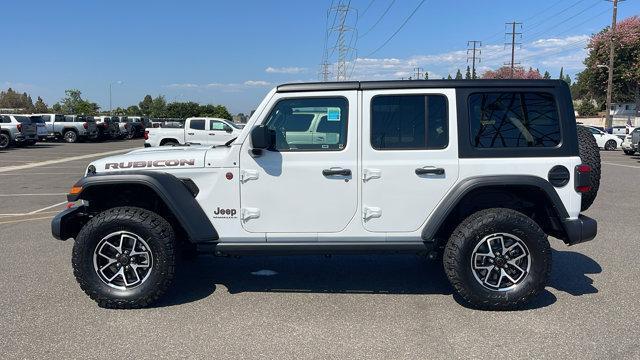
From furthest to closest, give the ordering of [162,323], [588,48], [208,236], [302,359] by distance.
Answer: [588,48]
[208,236]
[162,323]
[302,359]

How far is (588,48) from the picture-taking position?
60750mm

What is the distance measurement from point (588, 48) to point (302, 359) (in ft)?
223

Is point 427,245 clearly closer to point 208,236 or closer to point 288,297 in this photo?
point 288,297

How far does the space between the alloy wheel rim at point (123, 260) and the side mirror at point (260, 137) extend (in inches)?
53.0

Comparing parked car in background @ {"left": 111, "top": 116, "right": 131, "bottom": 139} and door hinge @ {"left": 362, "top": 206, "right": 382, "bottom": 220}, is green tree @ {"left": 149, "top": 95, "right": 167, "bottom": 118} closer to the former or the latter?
parked car in background @ {"left": 111, "top": 116, "right": 131, "bottom": 139}

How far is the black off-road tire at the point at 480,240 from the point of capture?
14.1 feet

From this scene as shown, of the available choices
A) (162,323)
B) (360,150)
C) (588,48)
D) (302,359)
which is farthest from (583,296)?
(588,48)

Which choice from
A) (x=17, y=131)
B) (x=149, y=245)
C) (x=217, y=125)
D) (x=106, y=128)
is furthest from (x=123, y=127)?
(x=149, y=245)

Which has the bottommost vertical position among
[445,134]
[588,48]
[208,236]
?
[208,236]

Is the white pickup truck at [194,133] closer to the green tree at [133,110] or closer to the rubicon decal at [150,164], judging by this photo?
the rubicon decal at [150,164]

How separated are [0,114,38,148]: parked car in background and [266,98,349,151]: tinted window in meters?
25.5

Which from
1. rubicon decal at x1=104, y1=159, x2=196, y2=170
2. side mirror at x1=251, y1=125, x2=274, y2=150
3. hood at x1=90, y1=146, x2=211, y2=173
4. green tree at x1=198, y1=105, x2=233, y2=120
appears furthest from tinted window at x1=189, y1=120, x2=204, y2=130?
green tree at x1=198, y1=105, x2=233, y2=120

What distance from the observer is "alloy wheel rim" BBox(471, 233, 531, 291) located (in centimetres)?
437

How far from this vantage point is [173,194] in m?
4.35
